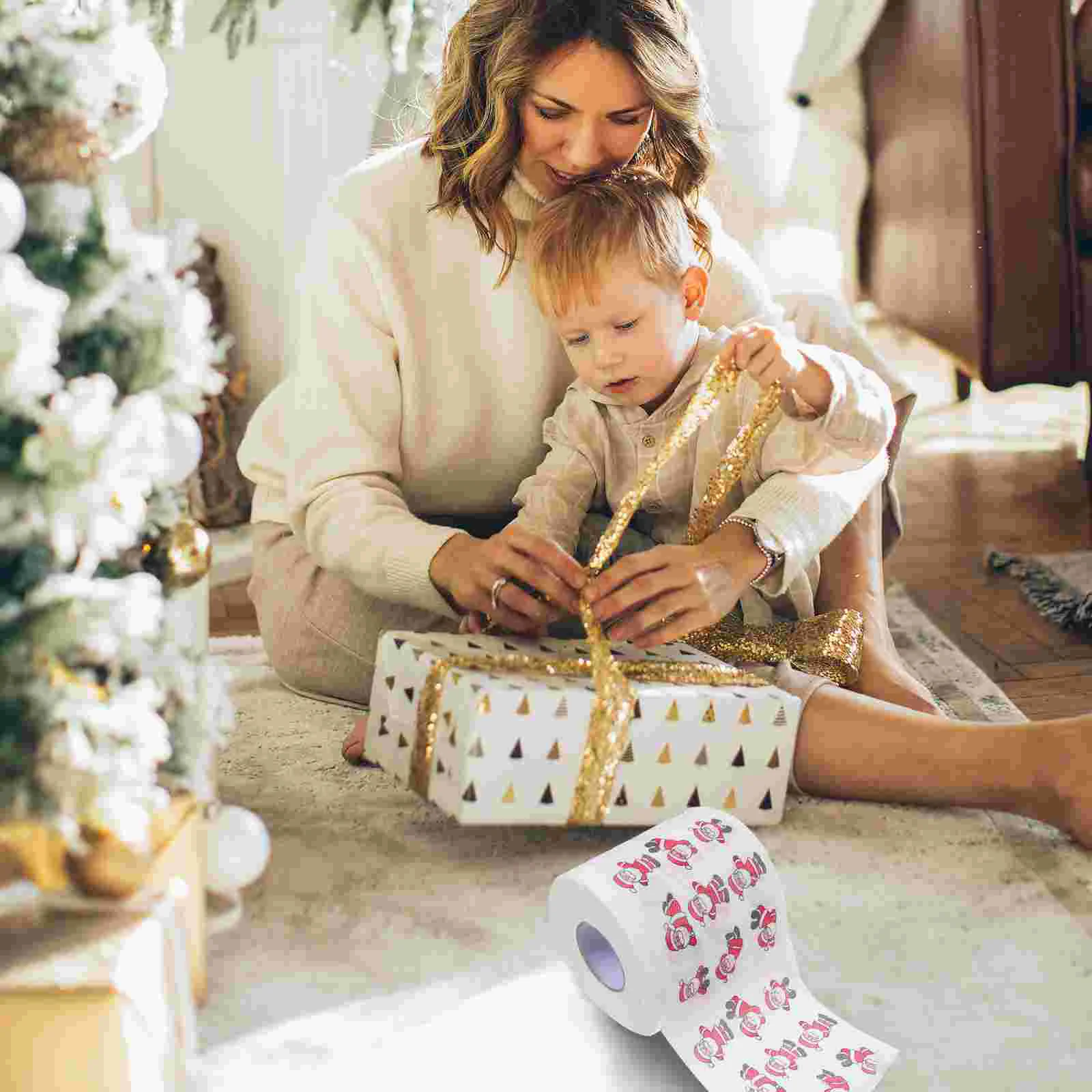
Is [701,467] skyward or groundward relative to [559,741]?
skyward

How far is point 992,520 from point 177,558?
67.4 inches

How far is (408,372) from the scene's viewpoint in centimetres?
158

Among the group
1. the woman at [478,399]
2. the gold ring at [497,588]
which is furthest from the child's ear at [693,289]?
the gold ring at [497,588]

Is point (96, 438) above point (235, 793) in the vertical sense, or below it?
above

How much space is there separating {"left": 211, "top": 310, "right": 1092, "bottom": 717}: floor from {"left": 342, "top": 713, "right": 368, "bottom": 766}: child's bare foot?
52 cm

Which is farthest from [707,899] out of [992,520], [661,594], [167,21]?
[167,21]

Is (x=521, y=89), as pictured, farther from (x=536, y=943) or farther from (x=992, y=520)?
(x=992, y=520)

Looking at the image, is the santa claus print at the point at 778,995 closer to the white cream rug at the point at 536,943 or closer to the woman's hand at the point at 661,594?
the white cream rug at the point at 536,943

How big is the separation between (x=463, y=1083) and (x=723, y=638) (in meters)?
0.65

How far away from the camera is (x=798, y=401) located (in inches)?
56.1

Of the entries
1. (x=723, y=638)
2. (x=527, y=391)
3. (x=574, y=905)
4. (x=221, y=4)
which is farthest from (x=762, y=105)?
(x=574, y=905)

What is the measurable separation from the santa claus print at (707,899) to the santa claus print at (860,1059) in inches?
4.8

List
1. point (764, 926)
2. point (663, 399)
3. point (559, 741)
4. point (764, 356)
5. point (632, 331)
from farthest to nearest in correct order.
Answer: point (663, 399)
point (632, 331)
point (764, 356)
point (559, 741)
point (764, 926)

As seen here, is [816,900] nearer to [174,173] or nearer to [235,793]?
[235,793]
